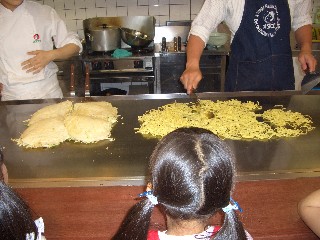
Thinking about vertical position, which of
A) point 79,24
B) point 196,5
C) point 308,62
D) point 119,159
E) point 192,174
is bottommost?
point 119,159

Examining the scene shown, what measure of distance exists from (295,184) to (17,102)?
1.95m

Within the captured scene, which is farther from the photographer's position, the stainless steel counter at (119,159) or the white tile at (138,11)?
the white tile at (138,11)

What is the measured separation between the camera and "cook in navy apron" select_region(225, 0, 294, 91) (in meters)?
2.59

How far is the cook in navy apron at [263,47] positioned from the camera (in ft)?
8.49

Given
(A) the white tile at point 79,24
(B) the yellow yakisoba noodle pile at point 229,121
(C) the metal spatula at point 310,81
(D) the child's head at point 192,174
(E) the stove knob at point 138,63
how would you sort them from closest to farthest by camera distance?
(D) the child's head at point 192,174 < (B) the yellow yakisoba noodle pile at point 229,121 < (C) the metal spatula at point 310,81 < (E) the stove knob at point 138,63 < (A) the white tile at point 79,24

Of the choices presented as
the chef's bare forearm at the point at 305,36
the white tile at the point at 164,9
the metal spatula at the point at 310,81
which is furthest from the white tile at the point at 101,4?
the metal spatula at the point at 310,81

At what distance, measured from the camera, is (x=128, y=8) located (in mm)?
4645

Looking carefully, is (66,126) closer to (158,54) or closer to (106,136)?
(106,136)

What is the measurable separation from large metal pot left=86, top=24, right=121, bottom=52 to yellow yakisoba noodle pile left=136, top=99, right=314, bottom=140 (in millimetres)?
2166

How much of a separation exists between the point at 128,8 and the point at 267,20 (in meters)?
2.54

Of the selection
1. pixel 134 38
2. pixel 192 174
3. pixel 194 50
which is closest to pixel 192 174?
pixel 192 174

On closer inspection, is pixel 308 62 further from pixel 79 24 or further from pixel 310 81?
pixel 79 24

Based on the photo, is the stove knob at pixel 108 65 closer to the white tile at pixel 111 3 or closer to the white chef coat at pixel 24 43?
the white tile at pixel 111 3

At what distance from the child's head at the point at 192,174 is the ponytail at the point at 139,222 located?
2.4 inches
